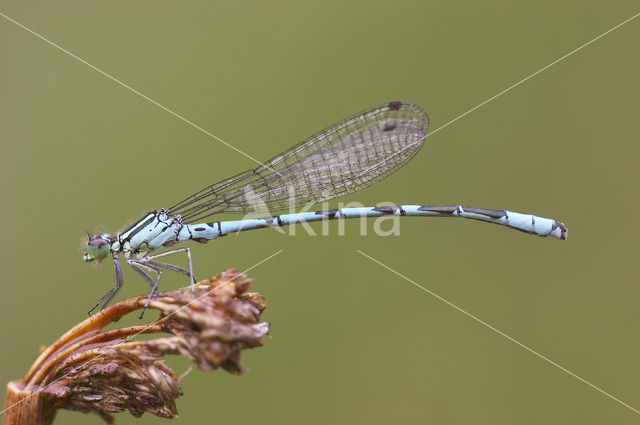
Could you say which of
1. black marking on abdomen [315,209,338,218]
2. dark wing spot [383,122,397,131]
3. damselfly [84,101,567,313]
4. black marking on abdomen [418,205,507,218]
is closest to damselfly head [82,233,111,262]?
damselfly [84,101,567,313]

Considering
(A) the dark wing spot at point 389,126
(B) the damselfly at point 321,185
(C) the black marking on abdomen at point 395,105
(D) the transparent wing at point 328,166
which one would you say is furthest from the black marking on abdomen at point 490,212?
(C) the black marking on abdomen at point 395,105

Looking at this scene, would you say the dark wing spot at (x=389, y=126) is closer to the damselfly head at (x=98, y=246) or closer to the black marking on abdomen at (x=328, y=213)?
the black marking on abdomen at (x=328, y=213)

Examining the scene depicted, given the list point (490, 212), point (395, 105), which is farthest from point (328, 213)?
point (490, 212)

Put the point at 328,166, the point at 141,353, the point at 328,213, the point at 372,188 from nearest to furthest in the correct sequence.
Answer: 1. the point at 141,353
2. the point at 328,213
3. the point at 328,166
4. the point at 372,188

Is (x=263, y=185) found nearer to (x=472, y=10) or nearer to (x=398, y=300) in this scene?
(x=398, y=300)

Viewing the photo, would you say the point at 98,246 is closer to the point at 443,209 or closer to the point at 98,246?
the point at 98,246
